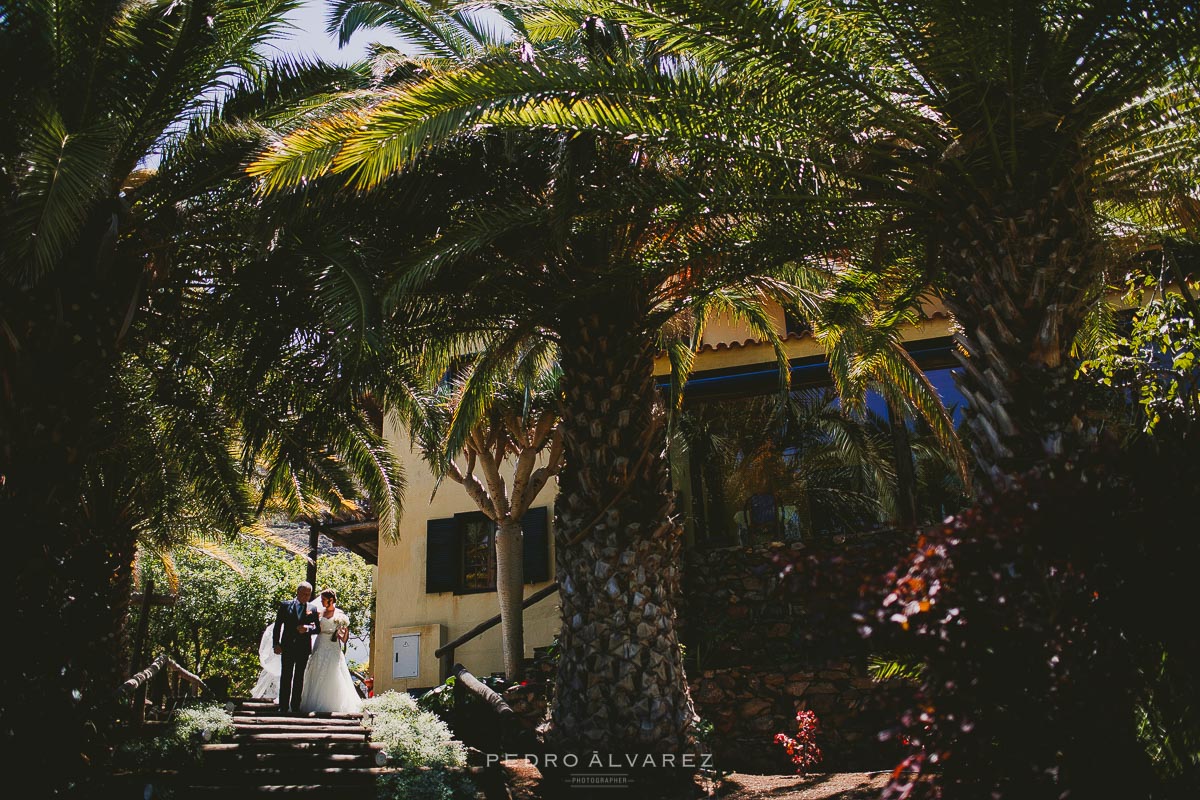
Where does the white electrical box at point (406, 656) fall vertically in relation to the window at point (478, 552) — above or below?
below

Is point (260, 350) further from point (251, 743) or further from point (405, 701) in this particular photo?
point (405, 701)

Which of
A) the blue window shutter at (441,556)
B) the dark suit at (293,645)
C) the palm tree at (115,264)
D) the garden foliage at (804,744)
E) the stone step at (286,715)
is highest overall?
the palm tree at (115,264)

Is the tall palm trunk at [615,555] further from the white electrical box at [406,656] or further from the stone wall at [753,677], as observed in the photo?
the white electrical box at [406,656]

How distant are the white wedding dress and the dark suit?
0.40 ft

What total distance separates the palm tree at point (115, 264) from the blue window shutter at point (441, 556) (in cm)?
872

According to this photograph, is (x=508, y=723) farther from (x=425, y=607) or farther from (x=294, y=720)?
(x=425, y=607)

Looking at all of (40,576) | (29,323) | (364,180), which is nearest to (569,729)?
(40,576)

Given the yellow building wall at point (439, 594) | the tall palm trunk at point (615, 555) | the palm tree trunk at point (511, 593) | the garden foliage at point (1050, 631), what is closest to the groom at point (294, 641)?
the palm tree trunk at point (511, 593)

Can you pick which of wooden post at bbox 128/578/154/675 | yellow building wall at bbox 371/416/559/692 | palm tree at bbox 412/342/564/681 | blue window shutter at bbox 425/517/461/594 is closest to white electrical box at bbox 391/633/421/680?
yellow building wall at bbox 371/416/559/692

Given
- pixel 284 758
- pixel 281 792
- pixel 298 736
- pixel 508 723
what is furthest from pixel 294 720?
pixel 508 723

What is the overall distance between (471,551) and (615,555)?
10883mm

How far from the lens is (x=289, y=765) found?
10609mm

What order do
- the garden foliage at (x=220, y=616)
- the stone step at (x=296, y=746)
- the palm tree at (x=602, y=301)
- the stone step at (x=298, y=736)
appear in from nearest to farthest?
the palm tree at (x=602, y=301), the stone step at (x=296, y=746), the stone step at (x=298, y=736), the garden foliage at (x=220, y=616)

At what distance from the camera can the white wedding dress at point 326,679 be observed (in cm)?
1370
